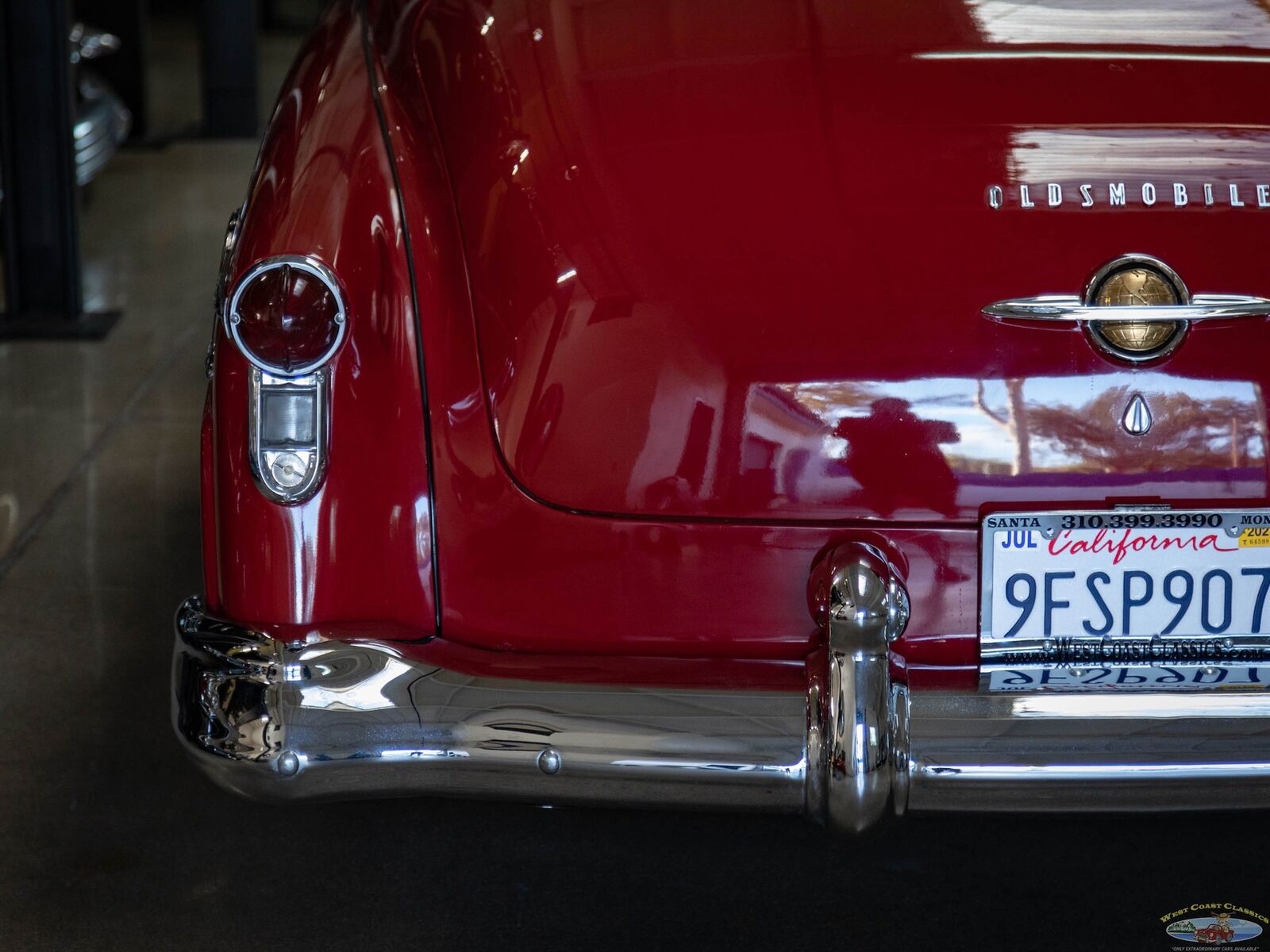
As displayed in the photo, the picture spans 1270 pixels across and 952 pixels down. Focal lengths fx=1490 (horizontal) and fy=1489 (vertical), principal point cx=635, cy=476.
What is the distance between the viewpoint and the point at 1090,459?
5.59 feet

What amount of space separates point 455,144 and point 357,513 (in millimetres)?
513

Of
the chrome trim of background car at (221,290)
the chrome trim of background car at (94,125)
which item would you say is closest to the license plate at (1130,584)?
the chrome trim of background car at (221,290)

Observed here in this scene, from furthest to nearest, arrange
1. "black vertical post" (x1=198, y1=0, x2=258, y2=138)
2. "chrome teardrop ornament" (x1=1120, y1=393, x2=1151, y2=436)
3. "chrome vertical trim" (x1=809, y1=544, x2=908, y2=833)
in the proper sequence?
"black vertical post" (x1=198, y1=0, x2=258, y2=138), "chrome teardrop ornament" (x1=1120, y1=393, x2=1151, y2=436), "chrome vertical trim" (x1=809, y1=544, x2=908, y2=833)

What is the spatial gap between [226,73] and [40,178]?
3.82 m

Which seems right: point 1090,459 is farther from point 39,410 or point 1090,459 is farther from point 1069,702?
point 39,410

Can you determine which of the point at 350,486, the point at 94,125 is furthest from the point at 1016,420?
the point at 94,125

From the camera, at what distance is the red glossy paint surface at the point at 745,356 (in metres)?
1.70

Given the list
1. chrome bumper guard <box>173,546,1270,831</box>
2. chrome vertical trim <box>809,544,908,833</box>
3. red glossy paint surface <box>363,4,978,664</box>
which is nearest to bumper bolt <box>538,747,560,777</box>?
chrome bumper guard <box>173,546,1270,831</box>

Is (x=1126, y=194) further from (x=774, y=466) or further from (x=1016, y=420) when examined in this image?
(x=774, y=466)

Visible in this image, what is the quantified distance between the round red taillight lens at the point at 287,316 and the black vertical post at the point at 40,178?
11.3 ft

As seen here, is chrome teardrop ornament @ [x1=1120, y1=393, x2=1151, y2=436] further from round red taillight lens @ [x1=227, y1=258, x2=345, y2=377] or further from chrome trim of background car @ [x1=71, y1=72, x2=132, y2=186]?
chrome trim of background car @ [x1=71, y1=72, x2=132, y2=186]

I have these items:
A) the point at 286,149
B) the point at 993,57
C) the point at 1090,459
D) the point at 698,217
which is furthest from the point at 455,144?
the point at 1090,459

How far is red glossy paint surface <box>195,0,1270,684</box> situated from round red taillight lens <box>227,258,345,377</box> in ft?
0.09

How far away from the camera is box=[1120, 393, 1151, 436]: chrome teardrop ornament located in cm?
170
